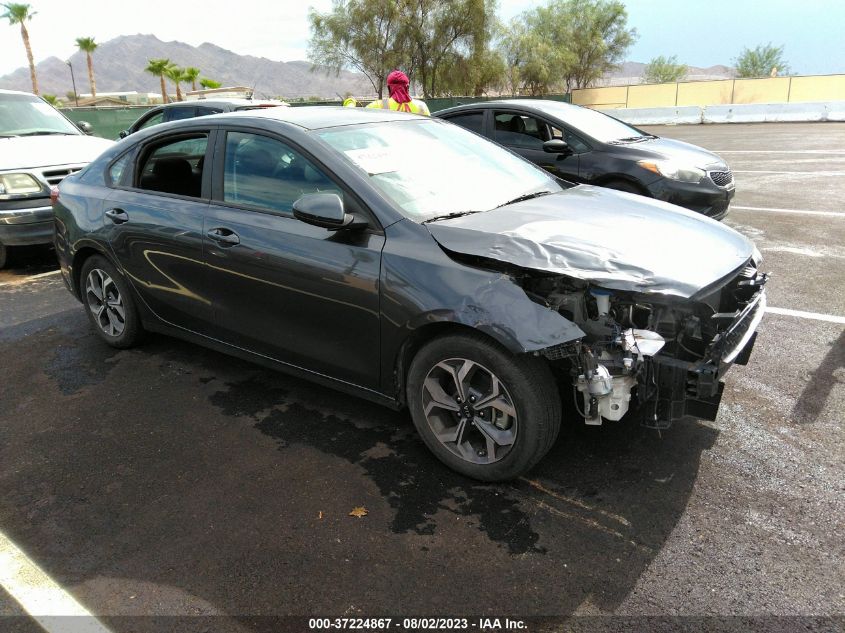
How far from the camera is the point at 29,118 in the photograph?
8.44 m

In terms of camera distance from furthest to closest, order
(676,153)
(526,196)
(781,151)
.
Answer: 1. (781,151)
2. (676,153)
3. (526,196)

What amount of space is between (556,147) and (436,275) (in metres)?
4.81

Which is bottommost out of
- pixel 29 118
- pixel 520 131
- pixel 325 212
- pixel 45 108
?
pixel 325 212

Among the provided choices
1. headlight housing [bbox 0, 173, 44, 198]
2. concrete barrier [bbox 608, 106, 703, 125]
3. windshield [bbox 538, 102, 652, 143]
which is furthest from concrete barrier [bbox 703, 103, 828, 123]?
headlight housing [bbox 0, 173, 44, 198]

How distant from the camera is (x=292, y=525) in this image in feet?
9.27

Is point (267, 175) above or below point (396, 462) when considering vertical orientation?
above

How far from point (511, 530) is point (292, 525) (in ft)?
3.07

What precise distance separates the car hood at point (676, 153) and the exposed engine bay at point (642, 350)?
15.0 feet

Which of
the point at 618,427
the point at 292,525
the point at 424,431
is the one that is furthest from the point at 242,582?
the point at 618,427

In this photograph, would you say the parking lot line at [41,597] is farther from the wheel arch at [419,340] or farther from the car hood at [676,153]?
the car hood at [676,153]

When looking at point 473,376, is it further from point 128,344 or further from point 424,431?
point 128,344

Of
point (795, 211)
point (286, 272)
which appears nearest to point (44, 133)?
point (286, 272)

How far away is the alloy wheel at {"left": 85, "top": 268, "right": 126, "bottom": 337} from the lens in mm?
4699

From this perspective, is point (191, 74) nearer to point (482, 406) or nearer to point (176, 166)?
point (176, 166)
